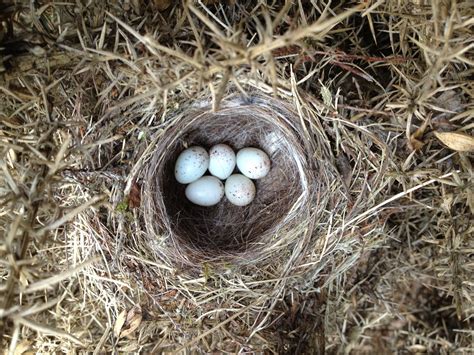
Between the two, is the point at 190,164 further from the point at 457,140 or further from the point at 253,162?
the point at 457,140

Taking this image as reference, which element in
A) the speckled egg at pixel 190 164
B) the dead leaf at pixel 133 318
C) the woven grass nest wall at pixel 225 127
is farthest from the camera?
the speckled egg at pixel 190 164

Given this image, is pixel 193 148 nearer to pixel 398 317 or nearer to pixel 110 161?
pixel 110 161

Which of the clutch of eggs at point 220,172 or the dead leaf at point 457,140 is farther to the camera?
the clutch of eggs at point 220,172

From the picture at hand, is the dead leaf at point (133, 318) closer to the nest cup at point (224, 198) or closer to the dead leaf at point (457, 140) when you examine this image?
the nest cup at point (224, 198)

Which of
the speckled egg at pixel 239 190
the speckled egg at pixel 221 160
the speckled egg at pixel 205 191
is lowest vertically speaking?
the speckled egg at pixel 239 190

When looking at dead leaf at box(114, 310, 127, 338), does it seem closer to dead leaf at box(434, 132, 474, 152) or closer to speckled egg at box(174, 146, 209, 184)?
speckled egg at box(174, 146, 209, 184)

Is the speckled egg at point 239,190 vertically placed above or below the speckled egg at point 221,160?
below

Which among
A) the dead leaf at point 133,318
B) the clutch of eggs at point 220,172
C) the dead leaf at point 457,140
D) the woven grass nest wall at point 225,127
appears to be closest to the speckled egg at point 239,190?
the clutch of eggs at point 220,172
